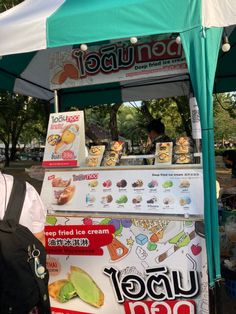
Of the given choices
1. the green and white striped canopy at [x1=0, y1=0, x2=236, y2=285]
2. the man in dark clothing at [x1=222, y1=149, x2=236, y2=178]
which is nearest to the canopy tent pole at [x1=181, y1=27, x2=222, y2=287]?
the green and white striped canopy at [x1=0, y1=0, x2=236, y2=285]

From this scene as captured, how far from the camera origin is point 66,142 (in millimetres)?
3836

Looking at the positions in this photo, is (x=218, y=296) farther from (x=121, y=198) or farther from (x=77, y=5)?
(x=77, y=5)

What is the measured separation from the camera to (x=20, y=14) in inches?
159

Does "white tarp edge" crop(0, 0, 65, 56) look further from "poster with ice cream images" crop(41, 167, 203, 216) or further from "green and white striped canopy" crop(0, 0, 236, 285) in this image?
"poster with ice cream images" crop(41, 167, 203, 216)

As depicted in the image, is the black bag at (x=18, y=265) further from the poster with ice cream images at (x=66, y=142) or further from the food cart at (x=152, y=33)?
the poster with ice cream images at (x=66, y=142)

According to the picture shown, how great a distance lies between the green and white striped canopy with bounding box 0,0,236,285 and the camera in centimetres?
303

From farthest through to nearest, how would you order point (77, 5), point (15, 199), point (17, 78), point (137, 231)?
point (17, 78) → point (77, 5) → point (137, 231) → point (15, 199)

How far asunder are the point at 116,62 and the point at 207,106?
1.40m

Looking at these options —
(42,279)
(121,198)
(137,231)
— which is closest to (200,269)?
(137,231)

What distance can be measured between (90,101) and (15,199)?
507cm

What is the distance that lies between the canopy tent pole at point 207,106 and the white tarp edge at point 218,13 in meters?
0.06

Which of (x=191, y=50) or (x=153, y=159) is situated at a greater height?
(x=191, y=50)

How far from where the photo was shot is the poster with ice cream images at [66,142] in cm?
376

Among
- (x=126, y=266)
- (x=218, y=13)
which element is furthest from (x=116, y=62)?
(x=126, y=266)
